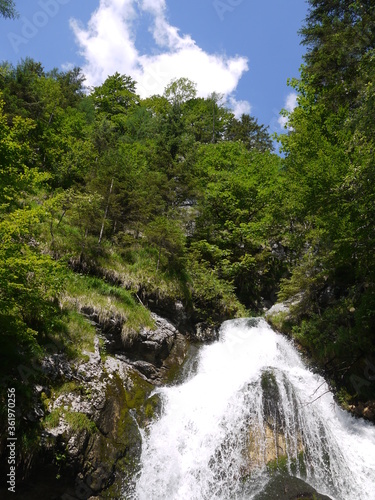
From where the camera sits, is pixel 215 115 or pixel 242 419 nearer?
pixel 242 419

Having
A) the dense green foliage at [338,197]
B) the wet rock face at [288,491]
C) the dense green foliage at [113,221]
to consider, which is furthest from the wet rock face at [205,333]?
the wet rock face at [288,491]

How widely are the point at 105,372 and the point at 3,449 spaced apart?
10.6 ft

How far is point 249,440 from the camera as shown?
863cm

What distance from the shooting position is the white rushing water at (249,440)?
7742mm

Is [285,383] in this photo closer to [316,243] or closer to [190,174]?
[316,243]

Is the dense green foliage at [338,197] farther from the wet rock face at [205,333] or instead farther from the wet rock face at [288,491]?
the wet rock face at [288,491]

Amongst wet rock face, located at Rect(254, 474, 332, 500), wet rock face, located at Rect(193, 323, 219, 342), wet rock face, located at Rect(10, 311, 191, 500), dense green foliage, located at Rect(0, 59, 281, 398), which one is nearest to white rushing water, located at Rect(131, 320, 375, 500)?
wet rock face, located at Rect(254, 474, 332, 500)

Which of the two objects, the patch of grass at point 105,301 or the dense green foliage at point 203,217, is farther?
the patch of grass at point 105,301

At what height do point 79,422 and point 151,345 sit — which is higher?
point 151,345

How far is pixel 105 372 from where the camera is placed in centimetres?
924

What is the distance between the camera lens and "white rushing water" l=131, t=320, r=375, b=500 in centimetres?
774

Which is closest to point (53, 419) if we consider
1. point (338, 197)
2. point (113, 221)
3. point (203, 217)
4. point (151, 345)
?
point (151, 345)

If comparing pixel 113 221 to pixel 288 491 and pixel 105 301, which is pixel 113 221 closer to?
pixel 105 301

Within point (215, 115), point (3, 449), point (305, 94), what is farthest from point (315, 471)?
point (215, 115)
